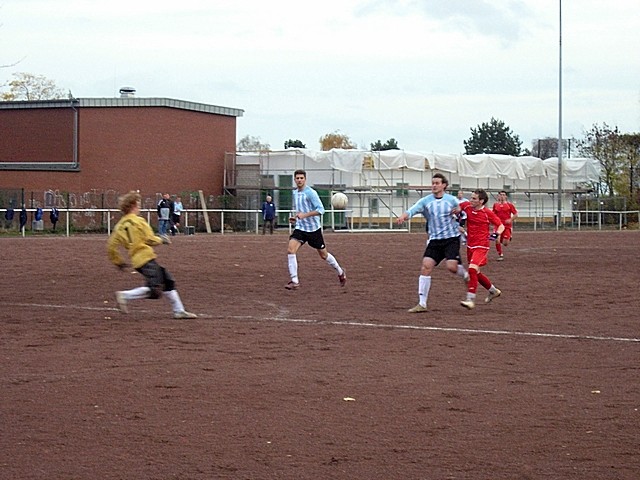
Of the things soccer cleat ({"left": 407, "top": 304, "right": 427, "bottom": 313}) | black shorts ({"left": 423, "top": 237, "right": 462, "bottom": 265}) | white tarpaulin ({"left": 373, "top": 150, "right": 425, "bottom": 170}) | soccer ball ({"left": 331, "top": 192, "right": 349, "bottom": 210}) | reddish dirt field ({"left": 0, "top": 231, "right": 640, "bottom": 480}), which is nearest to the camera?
reddish dirt field ({"left": 0, "top": 231, "right": 640, "bottom": 480})

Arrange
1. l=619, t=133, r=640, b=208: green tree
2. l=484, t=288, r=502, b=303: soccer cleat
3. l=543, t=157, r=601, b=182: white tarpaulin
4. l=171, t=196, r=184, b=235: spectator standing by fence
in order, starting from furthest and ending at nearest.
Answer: l=543, t=157, r=601, b=182: white tarpaulin
l=619, t=133, r=640, b=208: green tree
l=171, t=196, r=184, b=235: spectator standing by fence
l=484, t=288, r=502, b=303: soccer cleat

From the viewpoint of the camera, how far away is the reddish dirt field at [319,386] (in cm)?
620

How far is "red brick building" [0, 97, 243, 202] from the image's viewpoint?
54500mm

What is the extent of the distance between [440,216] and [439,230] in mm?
190

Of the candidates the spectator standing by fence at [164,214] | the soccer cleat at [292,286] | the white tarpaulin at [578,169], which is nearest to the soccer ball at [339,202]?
the spectator standing by fence at [164,214]

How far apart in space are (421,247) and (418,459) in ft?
92.3

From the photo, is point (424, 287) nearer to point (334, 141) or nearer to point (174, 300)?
point (174, 300)

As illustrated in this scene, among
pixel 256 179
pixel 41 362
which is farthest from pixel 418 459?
pixel 256 179

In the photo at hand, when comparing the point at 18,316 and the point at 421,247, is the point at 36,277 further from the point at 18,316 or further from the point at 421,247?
the point at 421,247

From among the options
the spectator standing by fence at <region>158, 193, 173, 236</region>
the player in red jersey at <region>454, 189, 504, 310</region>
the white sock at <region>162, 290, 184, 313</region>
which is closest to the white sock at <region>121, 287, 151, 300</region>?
the white sock at <region>162, 290, 184, 313</region>

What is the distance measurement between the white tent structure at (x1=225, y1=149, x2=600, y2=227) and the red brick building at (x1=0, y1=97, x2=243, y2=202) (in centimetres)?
357

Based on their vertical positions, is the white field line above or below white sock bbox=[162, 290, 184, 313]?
below

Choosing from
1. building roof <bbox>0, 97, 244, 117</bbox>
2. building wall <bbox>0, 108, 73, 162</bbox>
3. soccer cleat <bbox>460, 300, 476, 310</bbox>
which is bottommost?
soccer cleat <bbox>460, 300, 476, 310</bbox>

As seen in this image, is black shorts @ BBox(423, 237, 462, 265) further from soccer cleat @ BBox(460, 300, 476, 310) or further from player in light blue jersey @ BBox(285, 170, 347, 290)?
player in light blue jersey @ BBox(285, 170, 347, 290)
